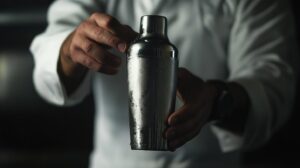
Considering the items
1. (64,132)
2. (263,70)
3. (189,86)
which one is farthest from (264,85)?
(64,132)

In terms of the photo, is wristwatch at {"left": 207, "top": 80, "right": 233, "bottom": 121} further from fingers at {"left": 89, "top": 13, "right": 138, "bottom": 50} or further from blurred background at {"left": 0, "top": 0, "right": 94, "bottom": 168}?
blurred background at {"left": 0, "top": 0, "right": 94, "bottom": 168}

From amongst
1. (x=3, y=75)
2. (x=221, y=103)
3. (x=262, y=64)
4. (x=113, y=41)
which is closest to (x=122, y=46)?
(x=113, y=41)

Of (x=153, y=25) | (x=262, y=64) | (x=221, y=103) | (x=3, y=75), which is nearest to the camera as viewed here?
(x=153, y=25)

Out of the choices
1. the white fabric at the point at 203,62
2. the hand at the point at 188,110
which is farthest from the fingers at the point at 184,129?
the white fabric at the point at 203,62

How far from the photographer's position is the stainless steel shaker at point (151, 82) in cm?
36

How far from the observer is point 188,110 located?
42 cm

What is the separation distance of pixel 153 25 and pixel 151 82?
38mm

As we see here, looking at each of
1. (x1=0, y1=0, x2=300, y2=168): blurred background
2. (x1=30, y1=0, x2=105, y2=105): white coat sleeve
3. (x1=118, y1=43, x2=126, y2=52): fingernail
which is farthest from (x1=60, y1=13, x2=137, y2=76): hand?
(x1=0, y1=0, x2=300, y2=168): blurred background

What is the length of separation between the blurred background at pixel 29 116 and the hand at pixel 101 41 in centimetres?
51

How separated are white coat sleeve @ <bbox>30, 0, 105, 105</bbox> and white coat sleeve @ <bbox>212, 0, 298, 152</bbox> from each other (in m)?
0.16

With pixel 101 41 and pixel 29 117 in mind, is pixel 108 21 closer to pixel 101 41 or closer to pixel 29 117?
pixel 101 41

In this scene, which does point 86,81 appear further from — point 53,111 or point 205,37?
point 53,111

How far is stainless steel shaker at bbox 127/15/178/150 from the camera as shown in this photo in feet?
1.18

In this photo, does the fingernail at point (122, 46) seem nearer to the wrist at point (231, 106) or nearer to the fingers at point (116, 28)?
the fingers at point (116, 28)
